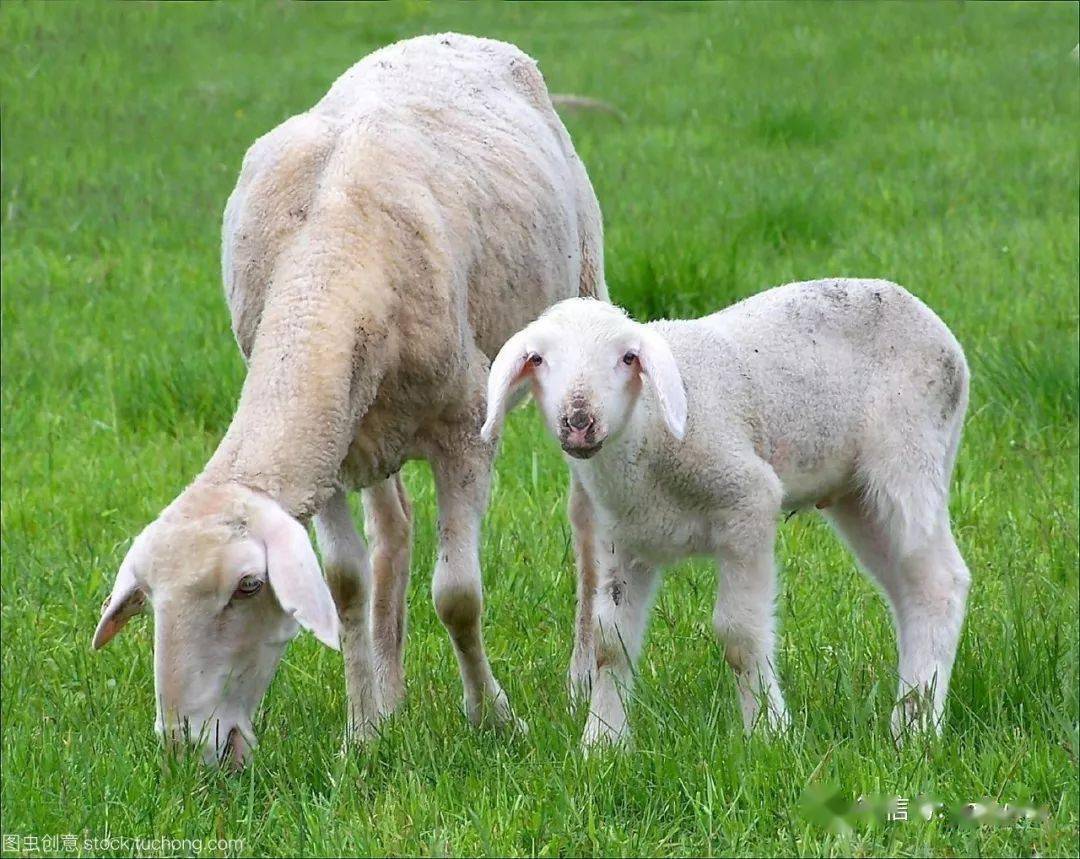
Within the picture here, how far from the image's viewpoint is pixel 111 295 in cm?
916

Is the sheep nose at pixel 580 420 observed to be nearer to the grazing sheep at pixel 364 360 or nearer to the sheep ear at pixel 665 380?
the sheep ear at pixel 665 380

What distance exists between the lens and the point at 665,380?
3.42 m

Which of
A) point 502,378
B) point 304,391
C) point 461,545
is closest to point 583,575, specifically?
point 461,545

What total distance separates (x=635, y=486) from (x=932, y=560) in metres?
0.81

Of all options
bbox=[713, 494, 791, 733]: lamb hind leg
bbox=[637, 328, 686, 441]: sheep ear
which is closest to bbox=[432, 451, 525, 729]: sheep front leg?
bbox=[713, 494, 791, 733]: lamb hind leg

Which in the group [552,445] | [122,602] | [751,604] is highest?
[122,602]

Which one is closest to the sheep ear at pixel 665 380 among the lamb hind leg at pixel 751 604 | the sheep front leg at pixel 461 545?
the lamb hind leg at pixel 751 604

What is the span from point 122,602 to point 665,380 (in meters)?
1.16

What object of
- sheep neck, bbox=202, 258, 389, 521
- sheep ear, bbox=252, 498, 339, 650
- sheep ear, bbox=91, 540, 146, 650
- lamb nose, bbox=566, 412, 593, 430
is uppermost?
lamb nose, bbox=566, 412, 593, 430

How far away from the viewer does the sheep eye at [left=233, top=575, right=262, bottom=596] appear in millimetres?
3465

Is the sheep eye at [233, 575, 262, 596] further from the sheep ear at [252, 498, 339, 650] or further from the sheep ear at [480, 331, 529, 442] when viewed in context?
the sheep ear at [480, 331, 529, 442]

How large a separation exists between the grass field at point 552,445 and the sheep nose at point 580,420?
0.67 metres

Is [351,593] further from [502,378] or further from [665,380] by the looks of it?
[665,380]

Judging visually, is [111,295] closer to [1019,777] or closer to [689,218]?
[689,218]
